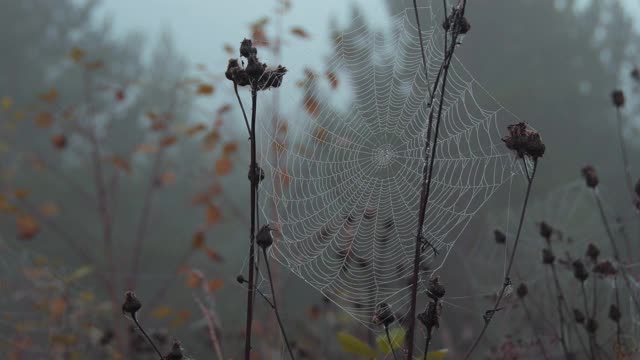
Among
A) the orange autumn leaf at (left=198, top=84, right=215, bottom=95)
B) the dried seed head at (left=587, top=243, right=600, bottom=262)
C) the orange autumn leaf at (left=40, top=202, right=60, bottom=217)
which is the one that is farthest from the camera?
the orange autumn leaf at (left=40, top=202, right=60, bottom=217)

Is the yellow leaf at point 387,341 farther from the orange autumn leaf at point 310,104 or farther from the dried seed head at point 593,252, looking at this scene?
the orange autumn leaf at point 310,104

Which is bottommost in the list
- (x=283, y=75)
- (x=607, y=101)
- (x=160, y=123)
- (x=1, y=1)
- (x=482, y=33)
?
(x=283, y=75)

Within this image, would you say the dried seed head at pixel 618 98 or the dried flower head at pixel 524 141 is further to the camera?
the dried seed head at pixel 618 98

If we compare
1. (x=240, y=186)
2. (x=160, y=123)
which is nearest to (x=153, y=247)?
(x=240, y=186)

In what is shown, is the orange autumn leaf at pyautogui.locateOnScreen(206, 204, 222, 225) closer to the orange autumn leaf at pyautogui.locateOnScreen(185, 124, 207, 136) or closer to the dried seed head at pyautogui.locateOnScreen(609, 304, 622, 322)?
the orange autumn leaf at pyautogui.locateOnScreen(185, 124, 207, 136)

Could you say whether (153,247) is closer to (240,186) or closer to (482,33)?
(240,186)

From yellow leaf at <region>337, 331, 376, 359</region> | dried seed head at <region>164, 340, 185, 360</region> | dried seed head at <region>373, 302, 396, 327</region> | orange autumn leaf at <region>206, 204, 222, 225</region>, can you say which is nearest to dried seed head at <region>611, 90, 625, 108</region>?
yellow leaf at <region>337, 331, 376, 359</region>

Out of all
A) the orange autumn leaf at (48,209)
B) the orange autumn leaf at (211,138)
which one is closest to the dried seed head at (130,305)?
the orange autumn leaf at (211,138)
